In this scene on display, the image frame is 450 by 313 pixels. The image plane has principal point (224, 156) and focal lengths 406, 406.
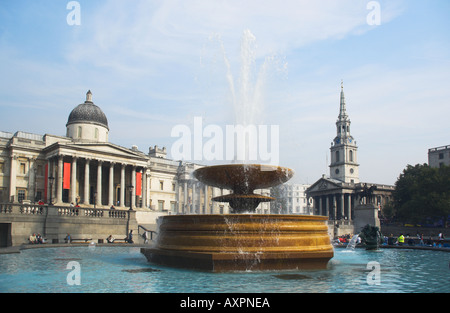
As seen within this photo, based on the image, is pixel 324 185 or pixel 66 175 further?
pixel 324 185

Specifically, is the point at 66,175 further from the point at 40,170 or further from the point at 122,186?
the point at 122,186

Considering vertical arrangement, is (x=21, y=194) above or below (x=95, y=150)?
below

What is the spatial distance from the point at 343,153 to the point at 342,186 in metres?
19.8

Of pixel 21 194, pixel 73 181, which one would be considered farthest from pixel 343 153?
pixel 21 194

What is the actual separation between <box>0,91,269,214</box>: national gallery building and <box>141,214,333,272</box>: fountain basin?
108 feet

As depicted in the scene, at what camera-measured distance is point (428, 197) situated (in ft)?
191

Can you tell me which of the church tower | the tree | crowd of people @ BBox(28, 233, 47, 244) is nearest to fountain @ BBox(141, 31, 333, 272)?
crowd of people @ BBox(28, 233, 47, 244)

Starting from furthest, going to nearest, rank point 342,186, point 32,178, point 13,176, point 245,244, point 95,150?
point 342,186, point 95,150, point 32,178, point 13,176, point 245,244

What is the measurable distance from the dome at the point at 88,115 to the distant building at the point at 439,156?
68.0 metres

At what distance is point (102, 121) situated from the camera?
56188mm

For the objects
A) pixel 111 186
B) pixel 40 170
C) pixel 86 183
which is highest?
pixel 40 170

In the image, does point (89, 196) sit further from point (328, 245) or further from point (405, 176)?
point (405, 176)
